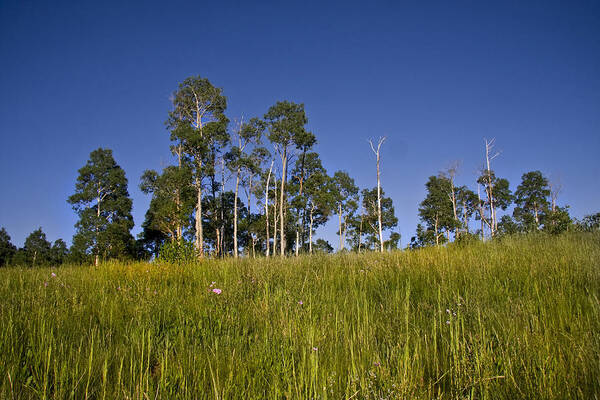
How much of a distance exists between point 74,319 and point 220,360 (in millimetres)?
2011

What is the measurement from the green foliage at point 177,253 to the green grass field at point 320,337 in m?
1.24

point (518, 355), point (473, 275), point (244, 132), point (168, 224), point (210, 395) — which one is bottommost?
point (210, 395)

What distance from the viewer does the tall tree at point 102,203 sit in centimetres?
2762

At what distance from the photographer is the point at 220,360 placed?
1938 millimetres

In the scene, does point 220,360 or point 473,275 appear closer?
point 220,360

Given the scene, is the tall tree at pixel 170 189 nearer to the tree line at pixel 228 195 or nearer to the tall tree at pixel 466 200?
the tree line at pixel 228 195

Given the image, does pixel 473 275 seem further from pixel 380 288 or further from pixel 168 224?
pixel 168 224

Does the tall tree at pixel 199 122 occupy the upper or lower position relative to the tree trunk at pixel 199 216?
upper

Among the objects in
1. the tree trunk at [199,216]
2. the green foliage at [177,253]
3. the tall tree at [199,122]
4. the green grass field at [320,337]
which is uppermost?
the tall tree at [199,122]

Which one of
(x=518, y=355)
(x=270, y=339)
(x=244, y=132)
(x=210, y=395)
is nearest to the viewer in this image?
(x=210, y=395)

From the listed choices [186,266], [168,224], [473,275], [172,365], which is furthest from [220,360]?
[168,224]

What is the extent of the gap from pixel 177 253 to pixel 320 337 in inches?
202

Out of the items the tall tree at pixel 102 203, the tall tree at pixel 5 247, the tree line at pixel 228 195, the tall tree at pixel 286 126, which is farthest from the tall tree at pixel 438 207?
the tall tree at pixel 5 247

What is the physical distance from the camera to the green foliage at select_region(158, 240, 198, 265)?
6383mm
